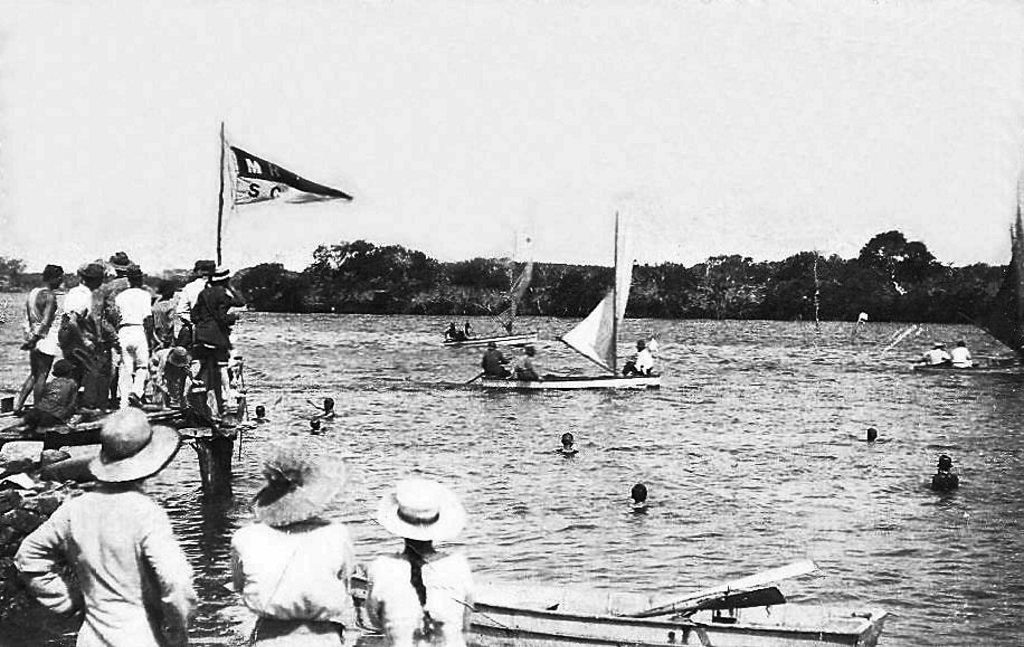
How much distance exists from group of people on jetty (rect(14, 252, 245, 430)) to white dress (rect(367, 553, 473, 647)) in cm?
809

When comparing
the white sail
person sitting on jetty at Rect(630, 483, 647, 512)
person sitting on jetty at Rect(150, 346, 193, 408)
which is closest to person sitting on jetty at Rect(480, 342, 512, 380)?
the white sail

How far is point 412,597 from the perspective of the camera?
4.98m

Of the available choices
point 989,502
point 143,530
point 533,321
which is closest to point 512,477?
point 989,502

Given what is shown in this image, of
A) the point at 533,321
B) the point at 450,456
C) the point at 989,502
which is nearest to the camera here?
the point at 989,502

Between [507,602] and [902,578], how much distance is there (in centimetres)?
848

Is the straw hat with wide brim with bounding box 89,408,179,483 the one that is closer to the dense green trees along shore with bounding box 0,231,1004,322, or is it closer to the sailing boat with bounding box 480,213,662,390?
the sailing boat with bounding box 480,213,662,390

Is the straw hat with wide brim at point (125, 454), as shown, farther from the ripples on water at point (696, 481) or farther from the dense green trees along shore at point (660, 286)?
the dense green trees along shore at point (660, 286)

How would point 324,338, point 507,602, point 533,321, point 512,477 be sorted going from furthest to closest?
point 533,321, point 324,338, point 512,477, point 507,602

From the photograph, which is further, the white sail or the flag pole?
the white sail

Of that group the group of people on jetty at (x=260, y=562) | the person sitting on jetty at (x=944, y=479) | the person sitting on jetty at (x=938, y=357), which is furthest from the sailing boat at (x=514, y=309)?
the group of people on jetty at (x=260, y=562)

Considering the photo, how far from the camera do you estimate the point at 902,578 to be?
54.2ft

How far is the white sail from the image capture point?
37688 mm

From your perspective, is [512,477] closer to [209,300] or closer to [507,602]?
[209,300]

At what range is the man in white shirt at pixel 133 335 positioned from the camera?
1364 cm
